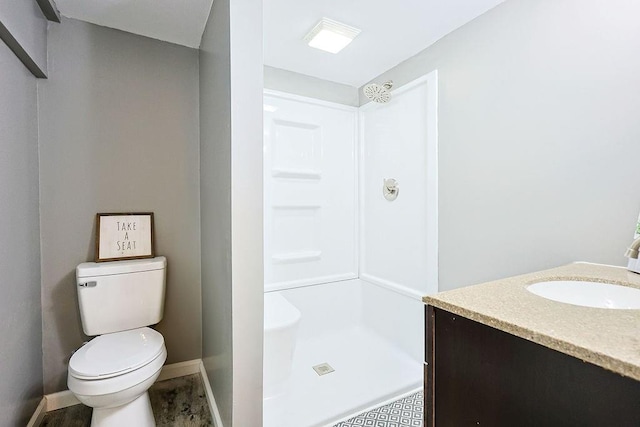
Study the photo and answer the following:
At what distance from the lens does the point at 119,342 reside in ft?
5.01

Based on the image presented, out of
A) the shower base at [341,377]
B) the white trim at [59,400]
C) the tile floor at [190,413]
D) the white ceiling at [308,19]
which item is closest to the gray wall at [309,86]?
the white ceiling at [308,19]

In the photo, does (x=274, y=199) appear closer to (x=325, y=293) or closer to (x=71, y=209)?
(x=325, y=293)

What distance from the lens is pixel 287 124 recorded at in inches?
94.7

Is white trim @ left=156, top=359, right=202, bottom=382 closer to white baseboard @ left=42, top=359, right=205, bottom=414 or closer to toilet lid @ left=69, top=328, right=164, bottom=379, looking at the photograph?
white baseboard @ left=42, top=359, right=205, bottom=414

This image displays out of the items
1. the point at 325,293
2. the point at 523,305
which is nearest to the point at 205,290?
the point at 325,293

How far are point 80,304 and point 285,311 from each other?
3.76 feet

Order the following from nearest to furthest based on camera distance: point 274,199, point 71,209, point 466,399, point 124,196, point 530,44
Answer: point 466,399 < point 530,44 < point 71,209 < point 124,196 < point 274,199

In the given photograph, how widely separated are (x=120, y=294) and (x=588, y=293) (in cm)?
216

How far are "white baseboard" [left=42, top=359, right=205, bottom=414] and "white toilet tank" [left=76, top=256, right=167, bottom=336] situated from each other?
0.41 meters

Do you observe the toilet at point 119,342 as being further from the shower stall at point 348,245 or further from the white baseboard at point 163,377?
the shower stall at point 348,245

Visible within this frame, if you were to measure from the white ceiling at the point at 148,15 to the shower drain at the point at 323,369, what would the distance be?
2.36 m

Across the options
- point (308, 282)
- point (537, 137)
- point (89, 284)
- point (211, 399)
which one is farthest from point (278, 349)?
point (537, 137)

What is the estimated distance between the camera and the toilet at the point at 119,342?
4.19ft

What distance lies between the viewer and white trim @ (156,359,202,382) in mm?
1950
